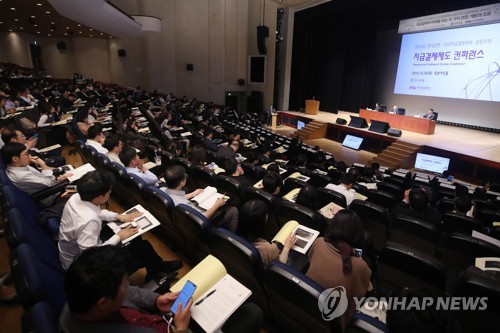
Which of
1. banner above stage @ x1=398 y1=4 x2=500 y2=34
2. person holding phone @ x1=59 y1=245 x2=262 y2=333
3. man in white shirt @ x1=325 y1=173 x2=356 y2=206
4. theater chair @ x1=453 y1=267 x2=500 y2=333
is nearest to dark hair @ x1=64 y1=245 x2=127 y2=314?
person holding phone @ x1=59 y1=245 x2=262 y2=333

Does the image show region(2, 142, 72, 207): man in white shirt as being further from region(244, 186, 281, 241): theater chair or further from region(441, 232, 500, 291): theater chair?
region(441, 232, 500, 291): theater chair

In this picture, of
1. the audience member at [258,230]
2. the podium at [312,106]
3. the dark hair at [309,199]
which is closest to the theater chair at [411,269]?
the audience member at [258,230]

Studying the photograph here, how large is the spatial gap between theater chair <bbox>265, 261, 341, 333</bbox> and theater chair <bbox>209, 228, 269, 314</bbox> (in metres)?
0.12

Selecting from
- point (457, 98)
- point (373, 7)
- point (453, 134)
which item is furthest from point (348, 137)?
point (373, 7)

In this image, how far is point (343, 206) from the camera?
11.1 ft

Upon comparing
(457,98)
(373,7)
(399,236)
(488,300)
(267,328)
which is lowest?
(267,328)

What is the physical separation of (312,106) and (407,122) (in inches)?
174

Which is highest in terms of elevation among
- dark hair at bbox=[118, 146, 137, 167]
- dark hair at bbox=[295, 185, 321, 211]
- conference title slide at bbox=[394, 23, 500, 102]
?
conference title slide at bbox=[394, 23, 500, 102]

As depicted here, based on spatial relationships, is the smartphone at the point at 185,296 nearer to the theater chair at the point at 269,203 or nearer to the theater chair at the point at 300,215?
the theater chair at the point at 300,215

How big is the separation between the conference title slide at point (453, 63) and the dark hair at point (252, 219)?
1089 centimetres

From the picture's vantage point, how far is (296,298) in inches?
66.1

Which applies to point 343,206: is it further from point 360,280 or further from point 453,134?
point 453,134

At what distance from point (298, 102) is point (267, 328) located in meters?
13.4

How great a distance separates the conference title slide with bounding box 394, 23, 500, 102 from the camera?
9.30 meters
